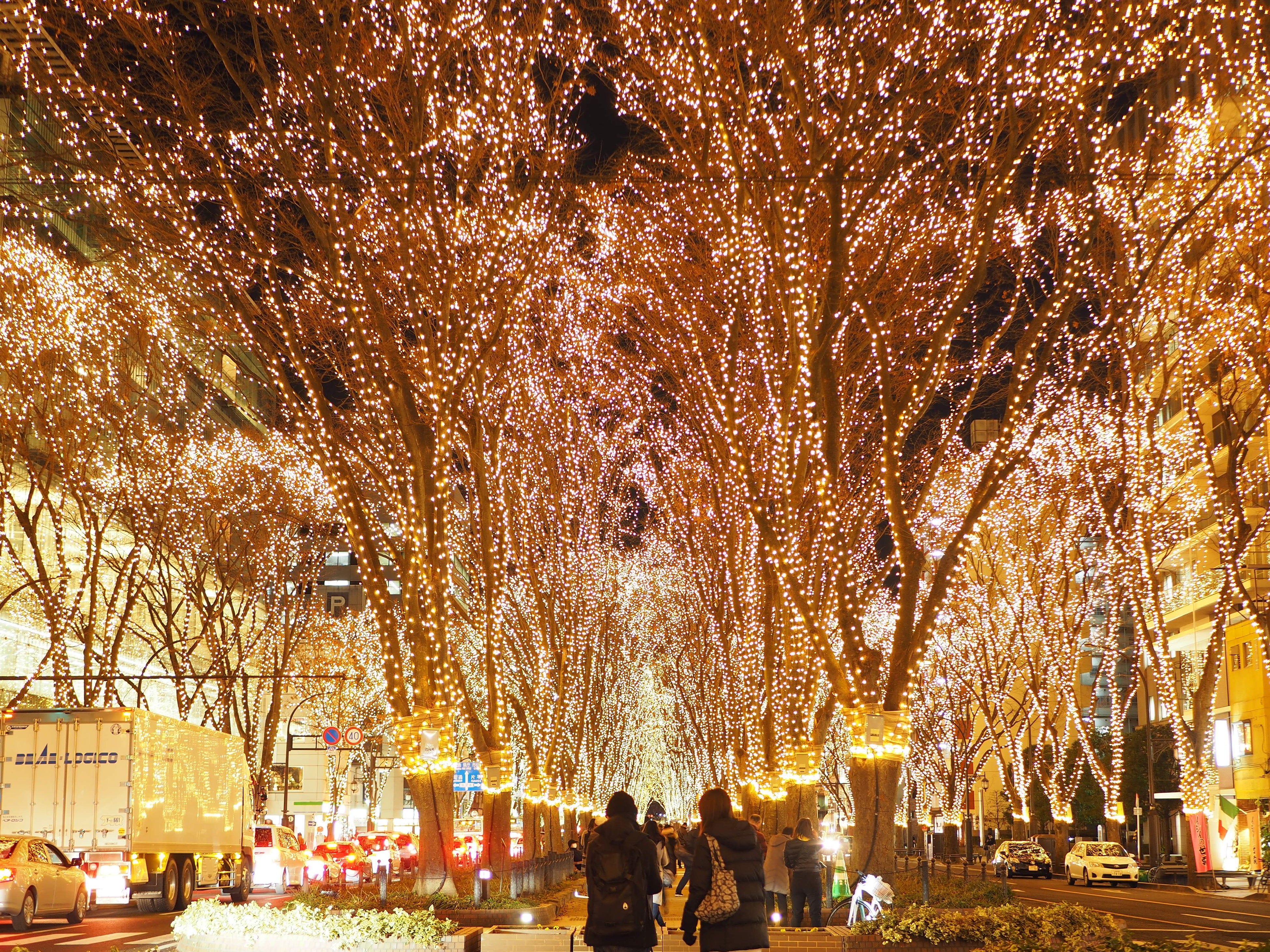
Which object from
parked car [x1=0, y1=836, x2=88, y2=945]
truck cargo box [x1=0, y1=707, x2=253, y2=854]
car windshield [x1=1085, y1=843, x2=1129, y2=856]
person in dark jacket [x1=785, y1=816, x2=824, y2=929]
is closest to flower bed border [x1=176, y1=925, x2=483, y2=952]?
person in dark jacket [x1=785, y1=816, x2=824, y2=929]

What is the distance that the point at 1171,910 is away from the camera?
2512 centimetres

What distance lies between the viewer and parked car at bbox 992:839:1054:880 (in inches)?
1750

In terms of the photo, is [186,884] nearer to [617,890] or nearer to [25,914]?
[25,914]

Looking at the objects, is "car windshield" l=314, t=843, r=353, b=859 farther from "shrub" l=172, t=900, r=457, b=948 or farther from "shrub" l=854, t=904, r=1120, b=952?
"shrub" l=854, t=904, r=1120, b=952

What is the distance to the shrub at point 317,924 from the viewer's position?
13.0 meters

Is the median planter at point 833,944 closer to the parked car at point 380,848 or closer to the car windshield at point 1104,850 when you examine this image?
the car windshield at point 1104,850

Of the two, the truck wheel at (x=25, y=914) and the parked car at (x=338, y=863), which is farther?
the parked car at (x=338, y=863)

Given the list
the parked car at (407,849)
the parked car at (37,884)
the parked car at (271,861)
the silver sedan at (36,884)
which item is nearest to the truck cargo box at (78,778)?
the parked car at (37,884)

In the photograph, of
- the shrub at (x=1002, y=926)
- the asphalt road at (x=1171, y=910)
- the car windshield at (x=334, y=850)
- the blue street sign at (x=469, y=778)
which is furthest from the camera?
the car windshield at (x=334, y=850)

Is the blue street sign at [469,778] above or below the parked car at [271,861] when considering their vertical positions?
above

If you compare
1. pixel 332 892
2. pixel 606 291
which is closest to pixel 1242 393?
pixel 606 291

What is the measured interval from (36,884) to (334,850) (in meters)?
19.6

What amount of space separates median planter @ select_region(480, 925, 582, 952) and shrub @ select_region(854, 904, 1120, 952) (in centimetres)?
310

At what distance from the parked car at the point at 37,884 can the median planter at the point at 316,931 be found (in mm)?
6923
